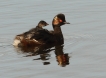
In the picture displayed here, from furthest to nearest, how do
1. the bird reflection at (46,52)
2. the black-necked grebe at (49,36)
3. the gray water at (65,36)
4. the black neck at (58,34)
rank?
the black neck at (58,34) < the black-necked grebe at (49,36) < the bird reflection at (46,52) < the gray water at (65,36)

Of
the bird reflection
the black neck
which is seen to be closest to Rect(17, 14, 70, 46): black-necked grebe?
the black neck

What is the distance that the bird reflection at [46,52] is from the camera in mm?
12903

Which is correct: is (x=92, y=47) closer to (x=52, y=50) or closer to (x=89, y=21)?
(x=52, y=50)

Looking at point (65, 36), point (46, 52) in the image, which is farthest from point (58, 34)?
point (46, 52)

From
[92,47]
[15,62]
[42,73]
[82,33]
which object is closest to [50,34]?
[82,33]

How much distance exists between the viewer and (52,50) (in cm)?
1415

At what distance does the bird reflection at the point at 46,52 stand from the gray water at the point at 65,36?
12cm

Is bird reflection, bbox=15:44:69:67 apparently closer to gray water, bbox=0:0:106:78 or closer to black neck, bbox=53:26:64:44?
gray water, bbox=0:0:106:78

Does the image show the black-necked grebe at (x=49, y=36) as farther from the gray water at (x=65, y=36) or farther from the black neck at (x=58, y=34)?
the gray water at (x=65, y=36)

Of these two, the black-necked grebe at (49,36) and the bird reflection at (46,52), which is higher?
the black-necked grebe at (49,36)

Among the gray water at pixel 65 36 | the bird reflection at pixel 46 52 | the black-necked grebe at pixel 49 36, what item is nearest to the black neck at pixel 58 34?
the black-necked grebe at pixel 49 36

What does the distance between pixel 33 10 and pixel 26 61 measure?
268 inches

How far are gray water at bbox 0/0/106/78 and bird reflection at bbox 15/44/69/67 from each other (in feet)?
0.41

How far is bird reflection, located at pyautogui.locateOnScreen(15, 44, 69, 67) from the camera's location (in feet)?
42.3
